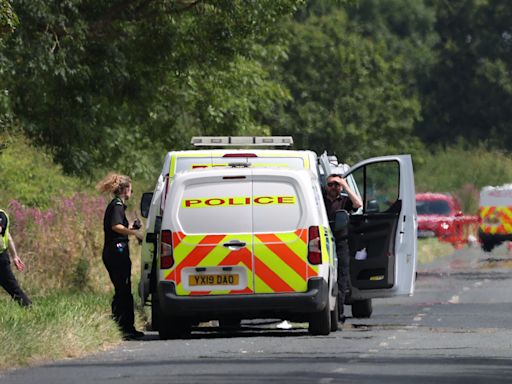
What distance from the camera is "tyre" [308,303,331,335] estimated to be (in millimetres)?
19047

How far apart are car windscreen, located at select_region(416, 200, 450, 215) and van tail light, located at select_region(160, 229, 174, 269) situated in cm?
3252

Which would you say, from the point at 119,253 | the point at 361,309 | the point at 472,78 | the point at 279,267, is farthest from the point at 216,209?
the point at 472,78

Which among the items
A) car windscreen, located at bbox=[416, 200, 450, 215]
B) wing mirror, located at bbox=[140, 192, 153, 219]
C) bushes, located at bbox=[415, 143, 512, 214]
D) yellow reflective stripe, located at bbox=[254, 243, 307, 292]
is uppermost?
wing mirror, located at bbox=[140, 192, 153, 219]

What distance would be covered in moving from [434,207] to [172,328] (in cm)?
3269

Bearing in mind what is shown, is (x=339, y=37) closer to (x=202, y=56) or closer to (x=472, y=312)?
(x=202, y=56)

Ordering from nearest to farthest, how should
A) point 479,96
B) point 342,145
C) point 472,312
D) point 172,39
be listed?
Answer: point 472,312, point 172,39, point 342,145, point 479,96

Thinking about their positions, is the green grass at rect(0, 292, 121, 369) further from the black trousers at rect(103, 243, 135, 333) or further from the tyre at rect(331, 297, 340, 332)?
the tyre at rect(331, 297, 340, 332)

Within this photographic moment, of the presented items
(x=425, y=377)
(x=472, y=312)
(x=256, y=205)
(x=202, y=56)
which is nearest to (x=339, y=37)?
(x=202, y=56)

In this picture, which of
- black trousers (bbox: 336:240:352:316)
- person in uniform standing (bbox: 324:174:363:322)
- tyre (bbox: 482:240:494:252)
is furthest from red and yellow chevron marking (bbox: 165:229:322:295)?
tyre (bbox: 482:240:494:252)

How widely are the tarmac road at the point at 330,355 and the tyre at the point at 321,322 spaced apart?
163mm

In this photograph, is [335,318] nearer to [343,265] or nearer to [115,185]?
[343,265]

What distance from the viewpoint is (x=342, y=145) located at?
207 feet

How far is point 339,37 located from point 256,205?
153 feet

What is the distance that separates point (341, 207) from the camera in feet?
70.7
